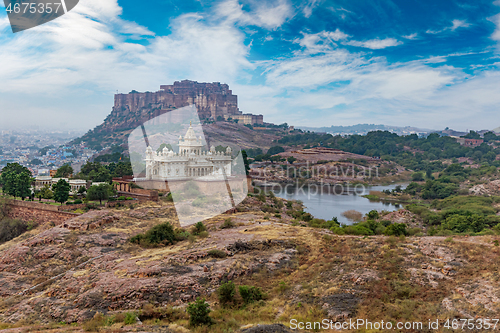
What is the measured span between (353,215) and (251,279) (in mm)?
25241

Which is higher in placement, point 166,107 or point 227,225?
point 166,107

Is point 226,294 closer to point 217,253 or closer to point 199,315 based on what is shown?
point 199,315

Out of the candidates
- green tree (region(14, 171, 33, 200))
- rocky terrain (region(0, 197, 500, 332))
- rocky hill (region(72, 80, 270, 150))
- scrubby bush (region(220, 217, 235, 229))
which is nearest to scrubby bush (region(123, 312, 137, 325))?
rocky terrain (region(0, 197, 500, 332))

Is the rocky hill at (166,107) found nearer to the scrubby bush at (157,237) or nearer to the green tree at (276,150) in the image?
the green tree at (276,150)

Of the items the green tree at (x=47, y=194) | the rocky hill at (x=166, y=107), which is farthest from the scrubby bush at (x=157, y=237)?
the rocky hill at (x=166, y=107)

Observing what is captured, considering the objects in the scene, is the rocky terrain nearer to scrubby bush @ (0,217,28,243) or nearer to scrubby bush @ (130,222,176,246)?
scrubby bush @ (130,222,176,246)

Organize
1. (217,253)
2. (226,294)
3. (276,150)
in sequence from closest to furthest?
(226,294)
(217,253)
(276,150)

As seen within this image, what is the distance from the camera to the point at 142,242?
16.6 m

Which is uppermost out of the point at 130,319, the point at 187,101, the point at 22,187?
the point at 187,101

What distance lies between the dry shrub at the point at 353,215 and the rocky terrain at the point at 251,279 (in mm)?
18426

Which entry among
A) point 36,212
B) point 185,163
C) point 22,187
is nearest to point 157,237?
point 36,212

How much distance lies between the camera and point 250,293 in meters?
10.9

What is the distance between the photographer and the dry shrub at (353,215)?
1318 inches

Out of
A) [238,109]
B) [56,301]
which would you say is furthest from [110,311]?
[238,109]
